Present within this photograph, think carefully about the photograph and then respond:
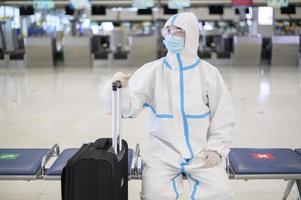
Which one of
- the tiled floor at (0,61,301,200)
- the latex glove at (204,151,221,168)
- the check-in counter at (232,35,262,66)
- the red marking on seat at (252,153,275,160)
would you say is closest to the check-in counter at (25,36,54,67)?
the tiled floor at (0,61,301,200)

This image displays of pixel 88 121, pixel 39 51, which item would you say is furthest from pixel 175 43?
pixel 39 51

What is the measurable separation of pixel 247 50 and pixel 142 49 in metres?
4.03

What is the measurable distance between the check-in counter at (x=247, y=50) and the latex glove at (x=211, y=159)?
13.5m

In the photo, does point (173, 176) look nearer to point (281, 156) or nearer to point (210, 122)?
point (210, 122)

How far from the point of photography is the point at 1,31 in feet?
56.1

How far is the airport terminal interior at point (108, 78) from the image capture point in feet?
14.8

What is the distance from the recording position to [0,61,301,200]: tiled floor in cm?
335

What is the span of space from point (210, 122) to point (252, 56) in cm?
1361

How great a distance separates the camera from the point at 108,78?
1080 centimetres

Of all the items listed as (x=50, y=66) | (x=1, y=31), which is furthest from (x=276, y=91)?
(x=1, y=31)

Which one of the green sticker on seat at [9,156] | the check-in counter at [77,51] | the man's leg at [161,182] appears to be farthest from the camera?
the check-in counter at [77,51]

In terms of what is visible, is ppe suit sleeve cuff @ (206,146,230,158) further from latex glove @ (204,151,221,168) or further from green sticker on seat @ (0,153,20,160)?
green sticker on seat @ (0,153,20,160)

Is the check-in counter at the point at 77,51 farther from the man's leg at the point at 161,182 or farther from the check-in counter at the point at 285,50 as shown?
the man's leg at the point at 161,182

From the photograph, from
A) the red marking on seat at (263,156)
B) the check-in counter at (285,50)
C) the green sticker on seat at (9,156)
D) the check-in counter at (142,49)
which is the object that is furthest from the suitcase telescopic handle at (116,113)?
the check-in counter at (285,50)
